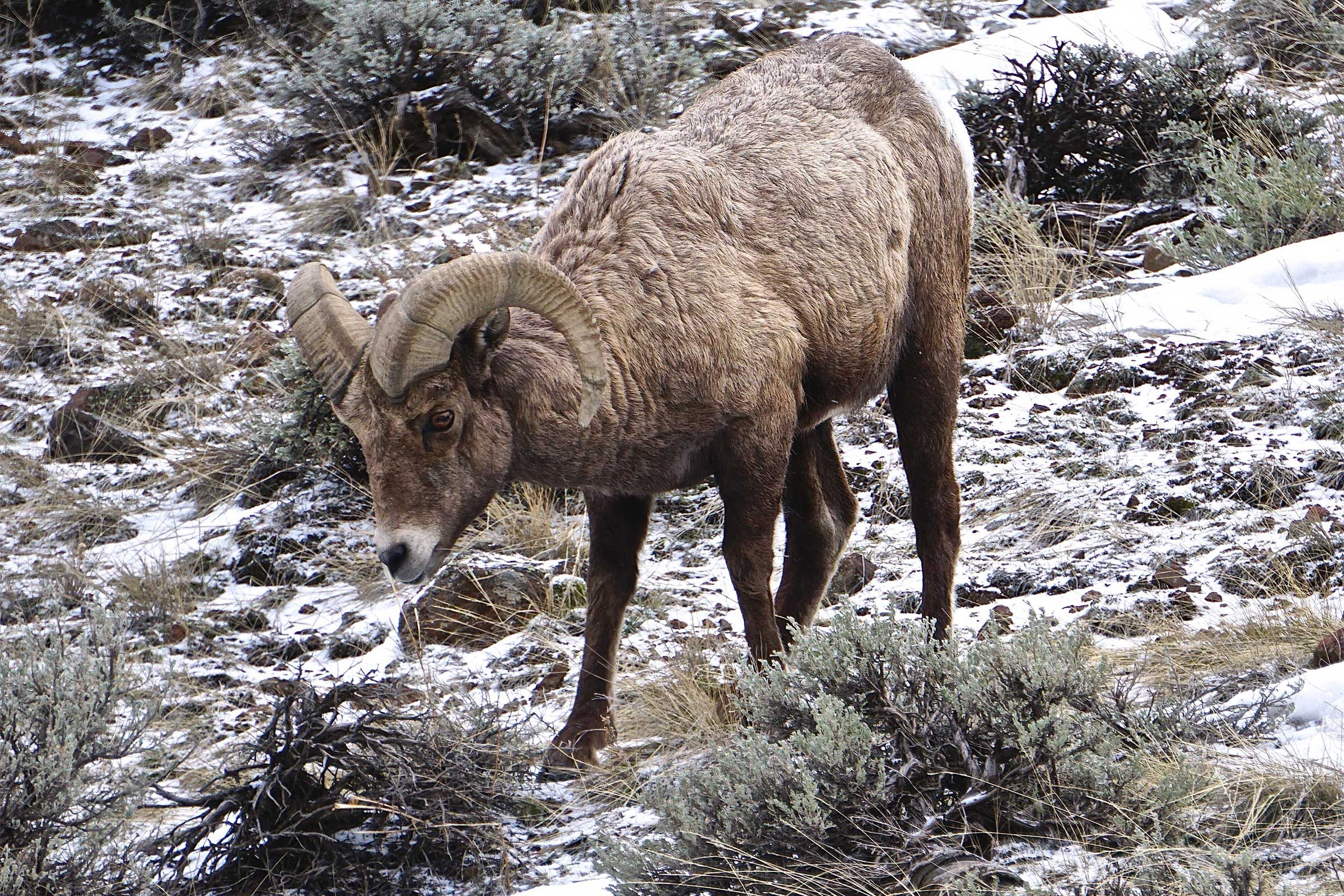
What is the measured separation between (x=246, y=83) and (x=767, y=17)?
409 cm

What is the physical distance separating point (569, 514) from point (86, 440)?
9.43ft

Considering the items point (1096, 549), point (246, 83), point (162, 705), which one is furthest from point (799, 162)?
point (246, 83)

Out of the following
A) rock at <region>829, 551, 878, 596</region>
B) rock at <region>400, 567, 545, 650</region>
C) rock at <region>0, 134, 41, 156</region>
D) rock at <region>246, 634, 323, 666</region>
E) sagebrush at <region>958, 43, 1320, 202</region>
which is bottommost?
rock at <region>246, 634, 323, 666</region>

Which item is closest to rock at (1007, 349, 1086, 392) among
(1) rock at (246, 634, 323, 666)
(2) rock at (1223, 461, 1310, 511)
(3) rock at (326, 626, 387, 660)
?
(2) rock at (1223, 461, 1310, 511)

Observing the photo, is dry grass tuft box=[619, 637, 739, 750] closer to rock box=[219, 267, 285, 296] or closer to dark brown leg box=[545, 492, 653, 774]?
dark brown leg box=[545, 492, 653, 774]

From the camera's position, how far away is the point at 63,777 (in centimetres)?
335

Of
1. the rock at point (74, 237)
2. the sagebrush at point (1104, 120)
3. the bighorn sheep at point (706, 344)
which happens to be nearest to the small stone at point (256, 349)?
the rock at point (74, 237)

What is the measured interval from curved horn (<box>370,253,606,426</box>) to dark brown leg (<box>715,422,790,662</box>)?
0.59 metres

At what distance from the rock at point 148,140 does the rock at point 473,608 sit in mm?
5700

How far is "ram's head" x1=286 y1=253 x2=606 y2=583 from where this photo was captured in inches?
144

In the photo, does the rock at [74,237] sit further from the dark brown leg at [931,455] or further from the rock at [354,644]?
the dark brown leg at [931,455]

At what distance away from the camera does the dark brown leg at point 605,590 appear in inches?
178

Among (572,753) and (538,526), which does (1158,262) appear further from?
(572,753)

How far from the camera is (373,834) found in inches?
148
